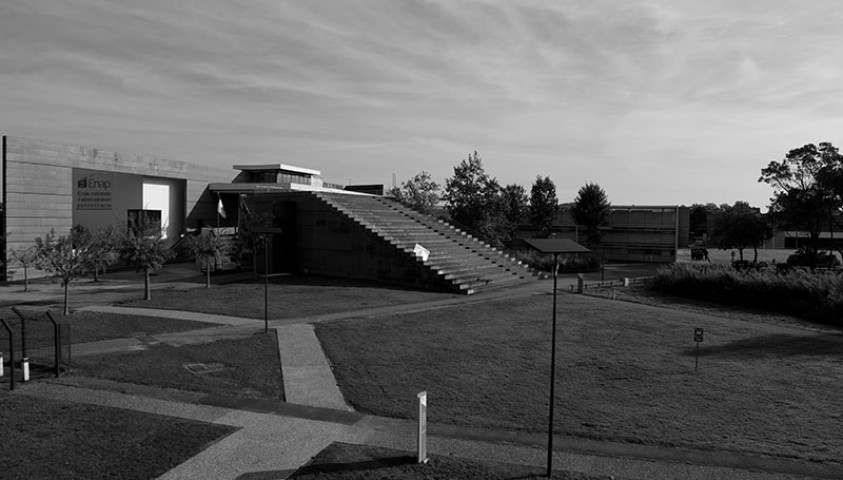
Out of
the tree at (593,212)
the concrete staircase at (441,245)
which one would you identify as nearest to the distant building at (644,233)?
the tree at (593,212)

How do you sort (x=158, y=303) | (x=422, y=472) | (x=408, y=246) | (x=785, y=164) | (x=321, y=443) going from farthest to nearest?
(x=785, y=164) → (x=408, y=246) → (x=158, y=303) → (x=321, y=443) → (x=422, y=472)

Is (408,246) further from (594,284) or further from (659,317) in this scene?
(659,317)

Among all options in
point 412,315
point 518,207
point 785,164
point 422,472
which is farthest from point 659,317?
point 785,164

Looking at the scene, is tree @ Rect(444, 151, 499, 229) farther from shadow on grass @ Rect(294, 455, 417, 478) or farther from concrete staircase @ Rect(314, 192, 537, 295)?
shadow on grass @ Rect(294, 455, 417, 478)

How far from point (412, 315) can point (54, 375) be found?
11.5 meters

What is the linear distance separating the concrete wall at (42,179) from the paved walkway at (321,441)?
80.2 ft

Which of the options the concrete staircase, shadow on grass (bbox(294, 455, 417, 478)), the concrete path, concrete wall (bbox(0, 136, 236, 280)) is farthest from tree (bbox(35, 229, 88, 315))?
shadow on grass (bbox(294, 455, 417, 478))

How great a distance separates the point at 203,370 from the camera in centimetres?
1362

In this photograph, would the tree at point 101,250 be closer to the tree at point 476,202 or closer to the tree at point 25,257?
the tree at point 25,257

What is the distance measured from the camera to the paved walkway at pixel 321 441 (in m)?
8.34

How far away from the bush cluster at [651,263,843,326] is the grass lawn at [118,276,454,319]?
12321 mm

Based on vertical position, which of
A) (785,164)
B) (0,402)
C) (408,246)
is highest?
(785,164)

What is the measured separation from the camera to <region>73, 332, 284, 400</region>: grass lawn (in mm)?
12375

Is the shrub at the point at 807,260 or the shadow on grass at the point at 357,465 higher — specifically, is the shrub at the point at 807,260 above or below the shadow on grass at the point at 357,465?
above
